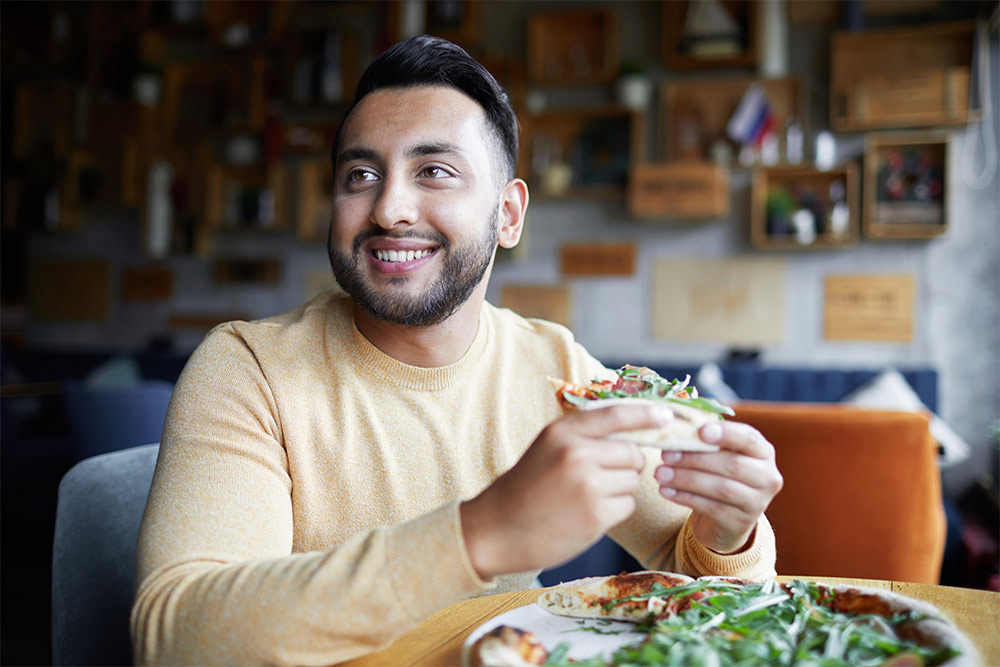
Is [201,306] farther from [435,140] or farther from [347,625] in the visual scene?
[347,625]

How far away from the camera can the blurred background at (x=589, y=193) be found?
3861 mm

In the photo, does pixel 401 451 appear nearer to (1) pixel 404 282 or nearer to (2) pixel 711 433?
(1) pixel 404 282

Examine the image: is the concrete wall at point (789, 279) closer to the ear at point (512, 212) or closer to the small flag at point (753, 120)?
the small flag at point (753, 120)

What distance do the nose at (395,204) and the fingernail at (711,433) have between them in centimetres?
55

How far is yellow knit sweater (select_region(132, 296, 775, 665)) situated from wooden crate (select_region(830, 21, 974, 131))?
10.6 feet

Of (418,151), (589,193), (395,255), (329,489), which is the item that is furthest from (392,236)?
(589,193)

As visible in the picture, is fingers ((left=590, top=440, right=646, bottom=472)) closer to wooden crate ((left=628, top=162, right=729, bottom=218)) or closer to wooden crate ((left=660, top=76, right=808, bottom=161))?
wooden crate ((left=628, top=162, right=729, bottom=218))

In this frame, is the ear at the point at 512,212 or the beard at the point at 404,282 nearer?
the beard at the point at 404,282

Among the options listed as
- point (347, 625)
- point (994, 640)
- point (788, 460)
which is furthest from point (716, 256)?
point (347, 625)

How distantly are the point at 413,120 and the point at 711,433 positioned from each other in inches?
26.5

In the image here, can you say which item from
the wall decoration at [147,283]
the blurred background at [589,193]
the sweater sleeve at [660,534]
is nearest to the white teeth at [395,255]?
the sweater sleeve at [660,534]

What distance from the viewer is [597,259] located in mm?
4461

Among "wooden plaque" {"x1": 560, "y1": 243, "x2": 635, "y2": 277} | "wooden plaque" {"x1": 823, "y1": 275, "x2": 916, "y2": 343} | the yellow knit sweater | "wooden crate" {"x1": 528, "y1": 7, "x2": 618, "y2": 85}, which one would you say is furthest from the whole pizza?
"wooden crate" {"x1": 528, "y1": 7, "x2": 618, "y2": 85}

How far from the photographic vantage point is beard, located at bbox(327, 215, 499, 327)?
3.92 feet
